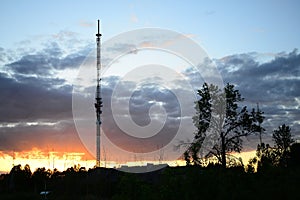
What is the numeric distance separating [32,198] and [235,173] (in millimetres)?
44012

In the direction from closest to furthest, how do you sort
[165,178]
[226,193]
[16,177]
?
[226,193] < [165,178] < [16,177]

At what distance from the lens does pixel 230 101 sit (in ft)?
134

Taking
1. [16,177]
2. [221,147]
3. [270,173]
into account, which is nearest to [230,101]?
[221,147]

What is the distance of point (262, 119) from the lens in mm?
40812

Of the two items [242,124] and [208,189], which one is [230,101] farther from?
[208,189]

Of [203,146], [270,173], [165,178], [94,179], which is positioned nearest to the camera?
[165,178]

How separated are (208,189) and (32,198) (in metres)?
44.8

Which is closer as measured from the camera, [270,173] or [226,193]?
[226,193]

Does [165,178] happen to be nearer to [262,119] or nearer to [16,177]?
[262,119]

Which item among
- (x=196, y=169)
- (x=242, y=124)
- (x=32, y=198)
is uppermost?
(x=242, y=124)

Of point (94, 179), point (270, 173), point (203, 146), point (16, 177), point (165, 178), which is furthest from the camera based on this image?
point (16, 177)

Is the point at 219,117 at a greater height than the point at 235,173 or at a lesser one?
greater

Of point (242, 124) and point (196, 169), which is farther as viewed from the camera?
point (242, 124)

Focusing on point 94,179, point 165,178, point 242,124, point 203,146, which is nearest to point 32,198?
point 94,179
